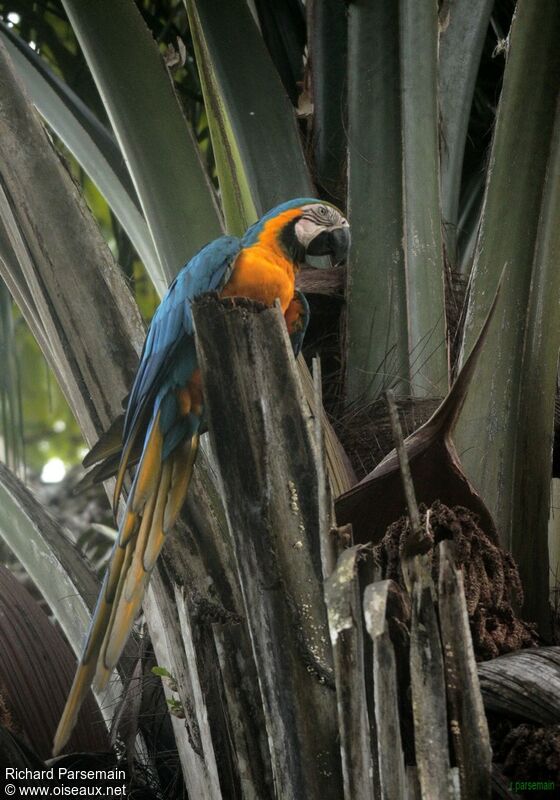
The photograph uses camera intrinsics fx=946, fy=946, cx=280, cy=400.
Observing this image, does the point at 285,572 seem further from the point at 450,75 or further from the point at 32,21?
the point at 32,21

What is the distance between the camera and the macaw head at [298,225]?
7.47 ft

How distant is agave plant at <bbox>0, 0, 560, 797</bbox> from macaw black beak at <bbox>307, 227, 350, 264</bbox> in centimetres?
6

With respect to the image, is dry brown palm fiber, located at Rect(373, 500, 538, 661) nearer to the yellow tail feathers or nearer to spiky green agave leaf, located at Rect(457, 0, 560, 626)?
spiky green agave leaf, located at Rect(457, 0, 560, 626)

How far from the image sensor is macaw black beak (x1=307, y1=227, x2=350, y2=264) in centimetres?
231

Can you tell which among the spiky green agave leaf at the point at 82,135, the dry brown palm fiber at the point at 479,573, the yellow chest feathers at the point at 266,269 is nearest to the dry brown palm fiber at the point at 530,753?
the dry brown palm fiber at the point at 479,573

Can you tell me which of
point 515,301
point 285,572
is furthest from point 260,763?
point 515,301

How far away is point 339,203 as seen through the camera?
2559mm

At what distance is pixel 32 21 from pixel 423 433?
2.29 m

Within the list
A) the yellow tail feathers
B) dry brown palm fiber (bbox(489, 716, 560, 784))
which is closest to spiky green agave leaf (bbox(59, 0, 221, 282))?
the yellow tail feathers

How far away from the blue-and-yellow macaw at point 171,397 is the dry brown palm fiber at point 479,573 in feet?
1.40

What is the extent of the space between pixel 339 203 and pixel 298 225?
1.06 ft

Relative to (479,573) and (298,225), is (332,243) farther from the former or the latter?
(479,573)

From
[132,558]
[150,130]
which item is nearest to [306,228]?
[150,130]

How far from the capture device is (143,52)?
88.4 inches
